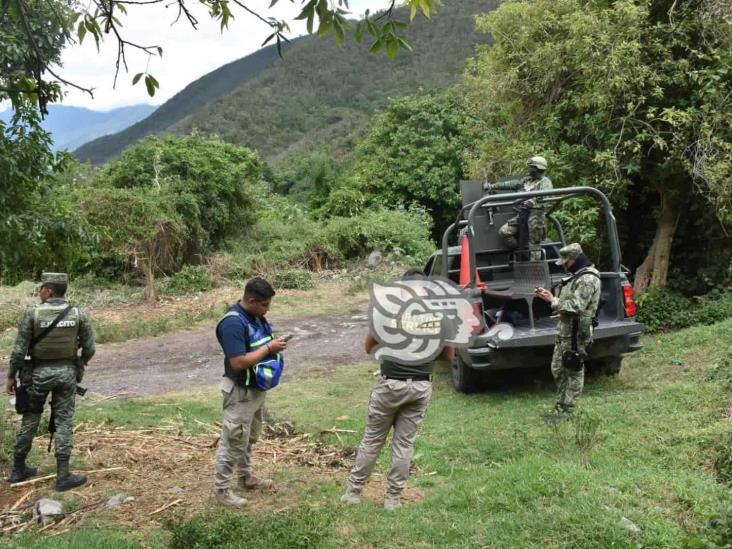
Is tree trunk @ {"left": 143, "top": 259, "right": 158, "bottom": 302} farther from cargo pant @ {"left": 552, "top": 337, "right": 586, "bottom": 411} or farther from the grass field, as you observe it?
cargo pant @ {"left": 552, "top": 337, "right": 586, "bottom": 411}

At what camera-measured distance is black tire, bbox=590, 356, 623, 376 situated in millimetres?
7723

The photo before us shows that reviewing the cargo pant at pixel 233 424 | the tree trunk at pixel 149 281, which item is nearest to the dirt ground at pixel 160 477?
the cargo pant at pixel 233 424

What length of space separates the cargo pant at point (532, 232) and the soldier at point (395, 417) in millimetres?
3853

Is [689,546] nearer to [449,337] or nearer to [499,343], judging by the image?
[449,337]

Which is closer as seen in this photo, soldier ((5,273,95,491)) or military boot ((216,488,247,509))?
military boot ((216,488,247,509))

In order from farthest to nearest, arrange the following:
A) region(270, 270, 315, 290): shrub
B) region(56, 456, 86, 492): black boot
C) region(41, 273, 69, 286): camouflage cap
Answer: region(270, 270, 315, 290): shrub, region(41, 273, 69, 286): camouflage cap, region(56, 456, 86, 492): black boot

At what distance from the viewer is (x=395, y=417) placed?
183 inches

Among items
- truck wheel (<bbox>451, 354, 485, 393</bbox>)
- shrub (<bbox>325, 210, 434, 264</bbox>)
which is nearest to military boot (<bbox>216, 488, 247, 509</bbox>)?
truck wheel (<bbox>451, 354, 485, 393</bbox>)

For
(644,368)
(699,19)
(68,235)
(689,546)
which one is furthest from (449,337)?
(699,19)

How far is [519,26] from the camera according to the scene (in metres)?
12.4

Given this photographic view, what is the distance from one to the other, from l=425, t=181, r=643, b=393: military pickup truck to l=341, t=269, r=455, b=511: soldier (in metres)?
2.49

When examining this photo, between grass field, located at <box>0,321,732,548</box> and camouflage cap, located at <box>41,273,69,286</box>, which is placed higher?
camouflage cap, located at <box>41,273,69,286</box>

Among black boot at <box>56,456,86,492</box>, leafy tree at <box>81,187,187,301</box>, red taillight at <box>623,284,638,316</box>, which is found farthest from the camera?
leafy tree at <box>81,187,187,301</box>

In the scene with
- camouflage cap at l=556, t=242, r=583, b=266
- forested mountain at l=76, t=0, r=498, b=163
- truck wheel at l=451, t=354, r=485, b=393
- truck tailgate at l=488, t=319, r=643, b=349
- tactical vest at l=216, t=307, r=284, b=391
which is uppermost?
forested mountain at l=76, t=0, r=498, b=163
